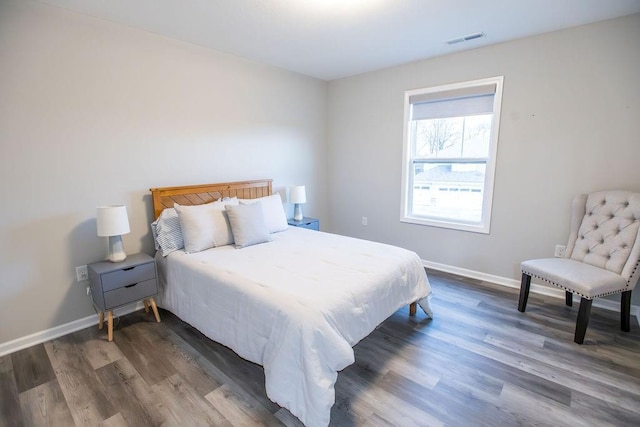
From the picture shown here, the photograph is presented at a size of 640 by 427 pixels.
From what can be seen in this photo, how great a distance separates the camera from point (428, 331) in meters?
2.46

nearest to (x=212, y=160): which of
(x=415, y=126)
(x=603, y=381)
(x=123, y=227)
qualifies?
(x=123, y=227)

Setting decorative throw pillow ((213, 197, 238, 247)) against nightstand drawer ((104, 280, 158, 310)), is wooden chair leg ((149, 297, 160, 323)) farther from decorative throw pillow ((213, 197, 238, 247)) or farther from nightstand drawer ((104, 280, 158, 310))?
decorative throw pillow ((213, 197, 238, 247))

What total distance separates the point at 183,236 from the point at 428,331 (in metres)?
2.21

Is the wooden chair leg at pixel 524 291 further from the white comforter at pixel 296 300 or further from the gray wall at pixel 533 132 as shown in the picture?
the white comforter at pixel 296 300

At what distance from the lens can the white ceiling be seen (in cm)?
223

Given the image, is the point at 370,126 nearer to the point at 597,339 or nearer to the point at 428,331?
the point at 428,331

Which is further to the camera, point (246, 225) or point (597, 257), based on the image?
point (246, 225)

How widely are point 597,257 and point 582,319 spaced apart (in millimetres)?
613

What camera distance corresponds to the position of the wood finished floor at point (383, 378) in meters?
1.66

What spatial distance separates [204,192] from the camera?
314cm

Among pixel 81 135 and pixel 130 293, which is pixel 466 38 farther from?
pixel 130 293

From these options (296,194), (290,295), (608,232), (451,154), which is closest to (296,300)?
(290,295)

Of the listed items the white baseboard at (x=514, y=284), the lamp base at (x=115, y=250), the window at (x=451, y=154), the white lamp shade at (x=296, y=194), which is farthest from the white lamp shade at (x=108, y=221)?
the white baseboard at (x=514, y=284)

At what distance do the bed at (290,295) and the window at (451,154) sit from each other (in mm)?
1417
